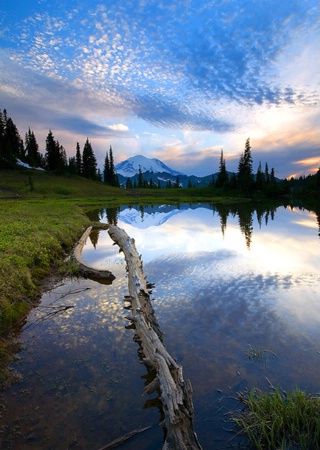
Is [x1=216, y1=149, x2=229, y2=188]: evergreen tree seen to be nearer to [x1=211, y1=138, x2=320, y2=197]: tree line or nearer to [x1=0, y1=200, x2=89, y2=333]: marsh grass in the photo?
[x1=211, y1=138, x2=320, y2=197]: tree line

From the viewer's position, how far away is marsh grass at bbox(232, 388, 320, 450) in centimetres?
484

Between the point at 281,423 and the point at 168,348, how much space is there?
361cm

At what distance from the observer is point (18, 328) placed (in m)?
9.17

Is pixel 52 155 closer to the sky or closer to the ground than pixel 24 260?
closer to the sky

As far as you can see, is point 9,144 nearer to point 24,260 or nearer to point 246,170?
point 246,170

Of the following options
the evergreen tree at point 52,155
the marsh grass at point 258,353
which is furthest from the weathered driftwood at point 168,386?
the evergreen tree at point 52,155

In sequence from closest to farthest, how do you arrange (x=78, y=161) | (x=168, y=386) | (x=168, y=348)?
(x=168, y=386) → (x=168, y=348) → (x=78, y=161)

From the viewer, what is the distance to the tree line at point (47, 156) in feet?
316

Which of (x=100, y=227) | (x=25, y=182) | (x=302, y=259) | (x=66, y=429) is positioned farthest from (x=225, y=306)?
(x=25, y=182)

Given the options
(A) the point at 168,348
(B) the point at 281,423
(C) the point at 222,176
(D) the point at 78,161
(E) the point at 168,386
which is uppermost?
(D) the point at 78,161

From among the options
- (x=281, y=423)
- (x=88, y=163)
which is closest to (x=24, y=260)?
(x=281, y=423)

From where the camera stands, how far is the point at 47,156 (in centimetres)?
10856

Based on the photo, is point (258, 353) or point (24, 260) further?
point (24, 260)

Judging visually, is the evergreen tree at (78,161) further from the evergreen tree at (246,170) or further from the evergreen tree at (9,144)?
the evergreen tree at (246,170)
